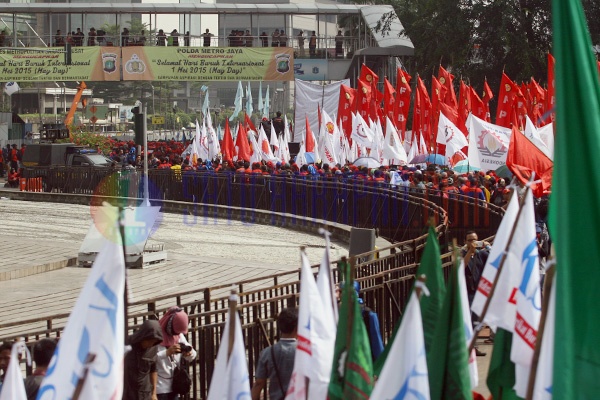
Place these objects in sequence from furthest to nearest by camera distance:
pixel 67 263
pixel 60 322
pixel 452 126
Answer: pixel 452 126 < pixel 67 263 < pixel 60 322

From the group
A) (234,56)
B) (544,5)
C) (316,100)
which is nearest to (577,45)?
(316,100)

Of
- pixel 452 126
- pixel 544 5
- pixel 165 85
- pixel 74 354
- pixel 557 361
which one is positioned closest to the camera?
pixel 557 361

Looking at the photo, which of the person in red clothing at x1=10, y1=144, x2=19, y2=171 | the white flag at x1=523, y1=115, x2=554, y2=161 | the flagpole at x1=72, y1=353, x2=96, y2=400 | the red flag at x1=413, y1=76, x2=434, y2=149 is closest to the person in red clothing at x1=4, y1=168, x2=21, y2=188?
the person in red clothing at x1=10, y1=144, x2=19, y2=171

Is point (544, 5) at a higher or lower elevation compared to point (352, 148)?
higher

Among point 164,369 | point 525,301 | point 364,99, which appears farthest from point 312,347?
point 364,99

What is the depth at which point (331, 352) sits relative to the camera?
6414mm

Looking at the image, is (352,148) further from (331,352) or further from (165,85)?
(165,85)

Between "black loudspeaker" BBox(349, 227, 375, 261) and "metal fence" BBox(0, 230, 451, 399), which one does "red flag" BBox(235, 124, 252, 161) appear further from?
"metal fence" BBox(0, 230, 451, 399)

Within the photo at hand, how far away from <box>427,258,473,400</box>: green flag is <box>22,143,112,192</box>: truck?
31.8m

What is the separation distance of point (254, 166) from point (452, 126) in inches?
216

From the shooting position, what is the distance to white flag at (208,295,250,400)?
231 inches

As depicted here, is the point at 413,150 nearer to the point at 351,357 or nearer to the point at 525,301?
the point at 525,301

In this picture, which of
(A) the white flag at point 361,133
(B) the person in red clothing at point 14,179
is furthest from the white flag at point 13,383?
(B) the person in red clothing at point 14,179

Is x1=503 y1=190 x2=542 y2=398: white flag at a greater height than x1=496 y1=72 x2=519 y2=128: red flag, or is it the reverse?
x1=496 y1=72 x2=519 y2=128: red flag
